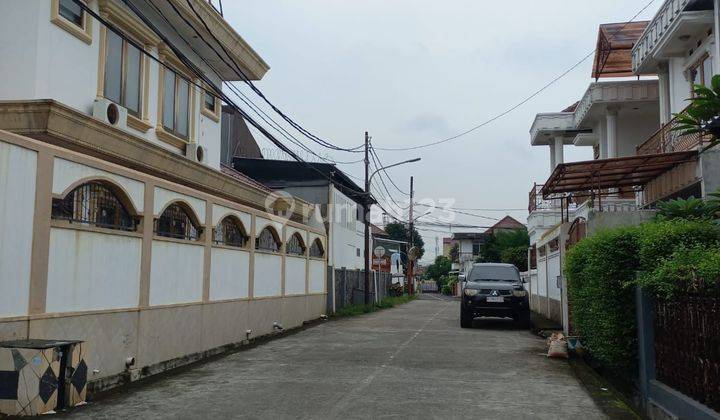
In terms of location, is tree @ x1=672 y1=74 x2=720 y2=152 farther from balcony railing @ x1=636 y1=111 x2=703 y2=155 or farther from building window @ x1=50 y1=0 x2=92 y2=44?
building window @ x1=50 y1=0 x2=92 y2=44

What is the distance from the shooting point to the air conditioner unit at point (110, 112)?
34.8 feet

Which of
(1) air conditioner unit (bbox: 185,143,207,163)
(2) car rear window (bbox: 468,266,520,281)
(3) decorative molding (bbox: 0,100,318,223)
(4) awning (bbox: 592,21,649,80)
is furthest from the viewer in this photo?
(4) awning (bbox: 592,21,649,80)

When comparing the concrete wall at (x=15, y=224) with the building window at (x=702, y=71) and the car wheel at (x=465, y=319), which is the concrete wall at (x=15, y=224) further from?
the building window at (x=702, y=71)

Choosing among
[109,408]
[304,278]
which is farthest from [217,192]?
[109,408]

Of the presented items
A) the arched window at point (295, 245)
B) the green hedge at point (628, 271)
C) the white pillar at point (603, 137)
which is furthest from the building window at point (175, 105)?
the white pillar at point (603, 137)

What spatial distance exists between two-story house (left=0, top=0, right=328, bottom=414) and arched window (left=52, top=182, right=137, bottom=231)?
0.07ft

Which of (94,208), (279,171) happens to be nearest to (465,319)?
(94,208)

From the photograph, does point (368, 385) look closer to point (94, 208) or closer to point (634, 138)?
point (94, 208)

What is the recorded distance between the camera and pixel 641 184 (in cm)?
1706

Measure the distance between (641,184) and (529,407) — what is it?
11.6 metres

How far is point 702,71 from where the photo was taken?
1489cm

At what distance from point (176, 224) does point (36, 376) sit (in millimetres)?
4345

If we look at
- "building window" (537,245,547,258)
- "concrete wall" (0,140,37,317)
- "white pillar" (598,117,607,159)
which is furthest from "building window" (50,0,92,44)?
"white pillar" (598,117,607,159)

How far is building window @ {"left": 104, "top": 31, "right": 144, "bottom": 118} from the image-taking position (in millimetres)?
11445
